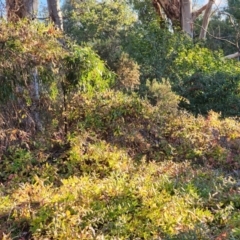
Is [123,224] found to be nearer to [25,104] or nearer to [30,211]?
[30,211]

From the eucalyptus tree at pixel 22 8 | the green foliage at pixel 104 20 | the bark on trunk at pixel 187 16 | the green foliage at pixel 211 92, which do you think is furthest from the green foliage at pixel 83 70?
the green foliage at pixel 104 20

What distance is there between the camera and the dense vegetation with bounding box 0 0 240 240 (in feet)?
12.5

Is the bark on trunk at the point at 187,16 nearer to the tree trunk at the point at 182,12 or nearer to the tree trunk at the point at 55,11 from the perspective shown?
the tree trunk at the point at 182,12

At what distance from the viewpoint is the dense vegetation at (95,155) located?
3799mm

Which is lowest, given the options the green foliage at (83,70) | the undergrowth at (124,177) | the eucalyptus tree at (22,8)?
the undergrowth at (124,177)

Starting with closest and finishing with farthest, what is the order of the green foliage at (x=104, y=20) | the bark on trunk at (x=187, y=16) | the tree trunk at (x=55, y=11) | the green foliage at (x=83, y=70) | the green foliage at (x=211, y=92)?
the green foliage at (x=83, y=70)
the tree trunk at (x=55, y=11)
the green foliage at (x=211, y=92)
the bark on trunk at (x=187, y=16)
the green foliage at (x=104, y=20)

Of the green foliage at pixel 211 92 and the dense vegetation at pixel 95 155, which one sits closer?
the dense vegetation at pixel 95 155

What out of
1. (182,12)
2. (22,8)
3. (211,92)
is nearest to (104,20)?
(182,12)

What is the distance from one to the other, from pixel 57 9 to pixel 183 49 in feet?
20.0

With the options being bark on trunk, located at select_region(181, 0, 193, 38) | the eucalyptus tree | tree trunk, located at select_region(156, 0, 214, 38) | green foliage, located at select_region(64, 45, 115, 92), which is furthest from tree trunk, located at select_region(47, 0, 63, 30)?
bark on trunk, located at select_region(181, 0, 193, 38)

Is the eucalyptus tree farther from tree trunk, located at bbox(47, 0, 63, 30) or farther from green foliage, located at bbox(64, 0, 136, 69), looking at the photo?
green foliage, located at bbox(64, 0, 136, 69)

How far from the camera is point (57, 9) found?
8156 millimetres

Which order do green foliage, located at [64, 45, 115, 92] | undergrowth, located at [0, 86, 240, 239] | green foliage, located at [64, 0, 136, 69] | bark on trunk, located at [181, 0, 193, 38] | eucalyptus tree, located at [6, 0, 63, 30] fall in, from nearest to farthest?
1. undergrowth, located at [0, 86, 240, 239]
2. green foliage, located at [64, 45, 115, 92]
3. eucalyptus tree, located at [6, 0, 63, 30]
4. bark on trunk, located at [181, 0, 193, 38]
5. green foliage, located at [64, 0, 136, 69]

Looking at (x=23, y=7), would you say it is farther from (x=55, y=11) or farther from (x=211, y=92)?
(x=211, y=92)
